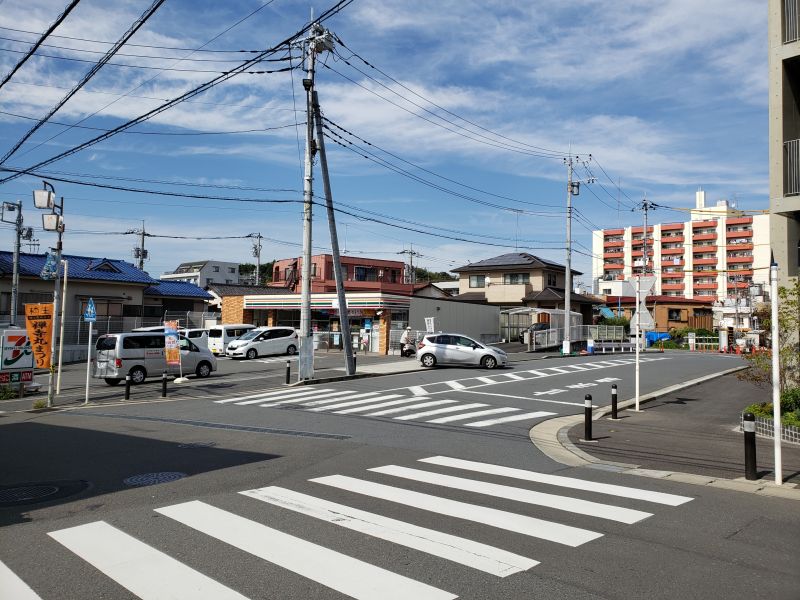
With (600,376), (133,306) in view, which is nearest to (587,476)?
(600,376)

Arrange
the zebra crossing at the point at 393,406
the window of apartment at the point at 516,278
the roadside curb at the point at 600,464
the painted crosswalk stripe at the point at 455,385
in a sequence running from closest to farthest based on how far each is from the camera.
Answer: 1. the roadside curb at the point at 600,464
2. the zebra crossing at the point at 393,406
3. the painted crosswalk stripe at the point at 455,385
4. the window of apartment at the point at 516,278

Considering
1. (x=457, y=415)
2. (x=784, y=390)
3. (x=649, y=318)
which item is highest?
(x=649, y=318)

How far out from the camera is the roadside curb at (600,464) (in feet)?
25.0

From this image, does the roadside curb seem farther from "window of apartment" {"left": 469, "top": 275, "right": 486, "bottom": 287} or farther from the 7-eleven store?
"window of apartment" {"left": 469, "top": 275, "right": 486, "bottom": 287}

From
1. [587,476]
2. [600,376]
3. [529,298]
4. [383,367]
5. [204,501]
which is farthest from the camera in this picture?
[529,298]

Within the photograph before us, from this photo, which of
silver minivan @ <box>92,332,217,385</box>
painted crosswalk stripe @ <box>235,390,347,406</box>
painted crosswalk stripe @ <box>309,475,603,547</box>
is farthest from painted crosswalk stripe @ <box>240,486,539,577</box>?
silver minivan @ <box>92,332,217,385</box>

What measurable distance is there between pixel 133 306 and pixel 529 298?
1258 inches

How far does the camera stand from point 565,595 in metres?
4.36

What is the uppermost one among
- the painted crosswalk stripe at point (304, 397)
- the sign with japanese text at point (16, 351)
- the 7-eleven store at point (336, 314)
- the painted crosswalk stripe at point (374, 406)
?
the 7-eleven store at point (336, 314)

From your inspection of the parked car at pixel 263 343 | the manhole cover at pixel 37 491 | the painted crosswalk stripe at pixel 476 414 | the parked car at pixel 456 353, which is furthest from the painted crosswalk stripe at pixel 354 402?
the parked car at pixel 263 343

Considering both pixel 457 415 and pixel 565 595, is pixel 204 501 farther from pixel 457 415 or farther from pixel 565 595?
pixel 457 415

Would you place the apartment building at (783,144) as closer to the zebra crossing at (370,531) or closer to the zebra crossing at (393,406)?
the zebra crossing at (393,406)

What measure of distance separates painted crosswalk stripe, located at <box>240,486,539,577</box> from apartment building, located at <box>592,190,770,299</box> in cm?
7469

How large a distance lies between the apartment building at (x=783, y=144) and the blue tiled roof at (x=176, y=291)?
140 ft
